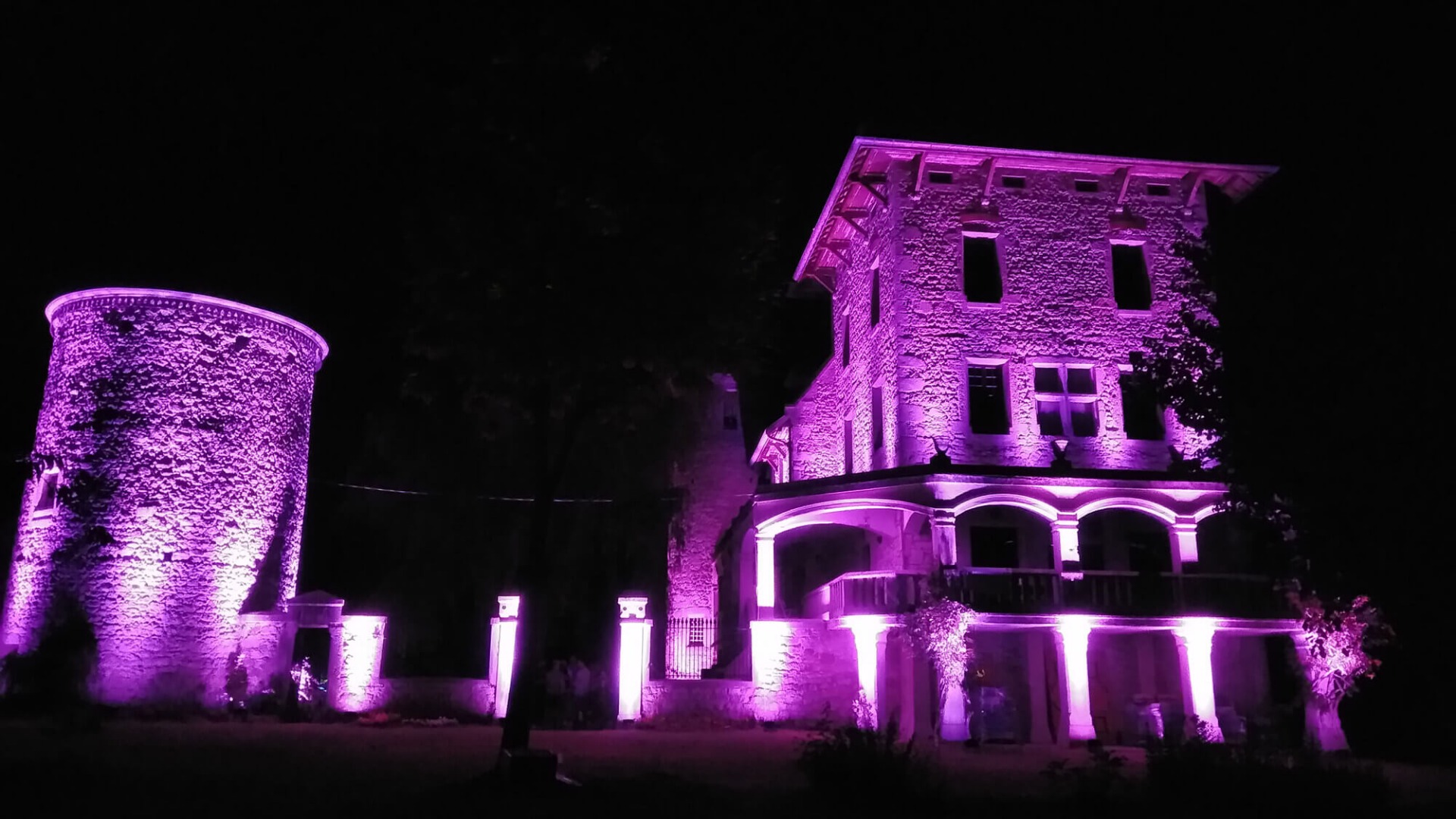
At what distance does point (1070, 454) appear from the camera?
22125 millimetres

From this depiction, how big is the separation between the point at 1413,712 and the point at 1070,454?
7.70 m

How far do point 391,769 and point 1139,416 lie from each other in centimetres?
1747

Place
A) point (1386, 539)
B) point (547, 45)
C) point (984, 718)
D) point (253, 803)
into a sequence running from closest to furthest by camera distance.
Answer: point (253, 803) < point (547, 45) < point (1386, 539) < point (984, 718)

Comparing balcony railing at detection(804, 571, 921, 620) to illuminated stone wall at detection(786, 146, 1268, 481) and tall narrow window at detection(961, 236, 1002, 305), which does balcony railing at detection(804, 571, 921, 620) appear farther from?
tall narrow window at detection(961, 236, 1002, 305)

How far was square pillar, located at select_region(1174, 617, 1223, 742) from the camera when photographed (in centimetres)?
1966

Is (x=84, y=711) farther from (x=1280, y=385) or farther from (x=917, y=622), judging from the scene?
(x=1280, y=385)

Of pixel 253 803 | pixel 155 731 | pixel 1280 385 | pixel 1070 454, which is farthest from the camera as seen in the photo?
pixel 1070 454

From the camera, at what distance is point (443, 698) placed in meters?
20.6

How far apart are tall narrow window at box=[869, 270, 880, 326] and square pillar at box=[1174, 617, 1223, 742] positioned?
31.2ft

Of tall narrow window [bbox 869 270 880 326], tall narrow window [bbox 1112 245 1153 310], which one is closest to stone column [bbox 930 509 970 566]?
tall narrow window [bbox 869 270 880 326]

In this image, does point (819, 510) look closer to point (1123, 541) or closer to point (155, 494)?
point (1123, 541)

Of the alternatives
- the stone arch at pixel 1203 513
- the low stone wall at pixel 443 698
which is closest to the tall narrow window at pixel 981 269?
the stone arch at pixel 1203 513

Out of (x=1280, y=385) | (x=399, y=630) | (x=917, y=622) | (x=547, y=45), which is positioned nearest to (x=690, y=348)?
(x=547, y=45)

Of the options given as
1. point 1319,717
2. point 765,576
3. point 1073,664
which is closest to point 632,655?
point 765,576
